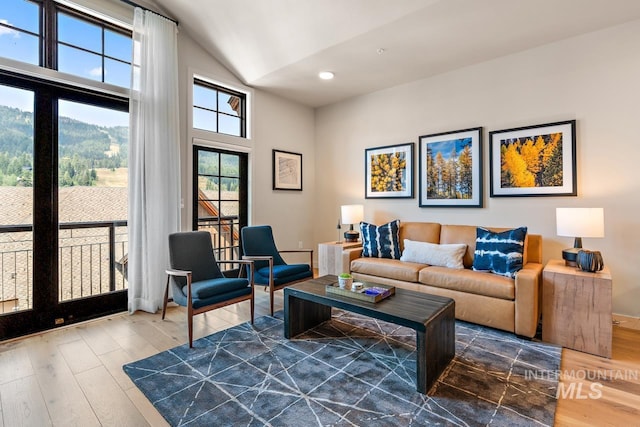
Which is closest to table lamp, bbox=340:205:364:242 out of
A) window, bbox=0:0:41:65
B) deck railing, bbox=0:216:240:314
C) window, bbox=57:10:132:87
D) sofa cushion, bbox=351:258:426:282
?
sofa cushion, bbox=351:258:426:282

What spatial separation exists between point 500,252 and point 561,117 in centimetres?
162

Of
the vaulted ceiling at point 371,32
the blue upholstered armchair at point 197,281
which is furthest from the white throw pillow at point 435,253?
the vaulted ceiling at point 371,32

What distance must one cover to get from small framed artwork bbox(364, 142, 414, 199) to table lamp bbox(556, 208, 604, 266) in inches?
73.6

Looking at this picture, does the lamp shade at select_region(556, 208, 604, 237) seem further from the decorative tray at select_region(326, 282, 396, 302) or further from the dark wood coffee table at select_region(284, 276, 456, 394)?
the decorative tray at select_region(326, 282, 396, 302)

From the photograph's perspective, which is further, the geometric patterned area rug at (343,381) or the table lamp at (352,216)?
the table lamp at (352,216)

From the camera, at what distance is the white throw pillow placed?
11.0ft

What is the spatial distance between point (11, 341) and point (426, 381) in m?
3.38

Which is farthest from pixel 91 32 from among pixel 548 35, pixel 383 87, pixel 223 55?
pixel 548 35

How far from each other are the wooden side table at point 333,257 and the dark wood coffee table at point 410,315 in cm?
111

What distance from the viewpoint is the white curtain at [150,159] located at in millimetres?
3248

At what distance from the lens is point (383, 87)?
4551 millimetres

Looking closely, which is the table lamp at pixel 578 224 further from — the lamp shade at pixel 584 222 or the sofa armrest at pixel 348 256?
the sofa armrest at pixel 348 256

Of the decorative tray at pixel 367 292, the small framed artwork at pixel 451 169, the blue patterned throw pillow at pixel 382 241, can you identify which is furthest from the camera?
the blue patterned throw pillow at pixel 382 241

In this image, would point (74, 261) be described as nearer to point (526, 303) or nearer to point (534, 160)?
point (526, 303)
